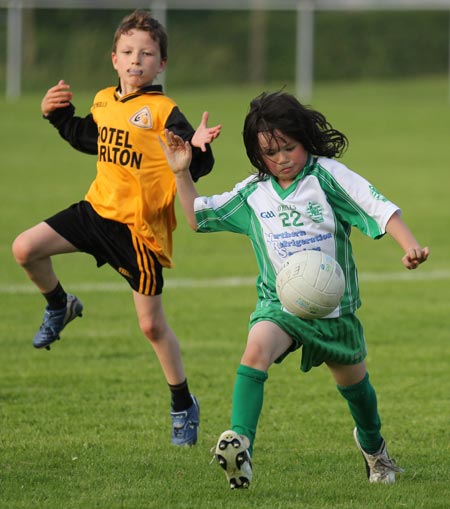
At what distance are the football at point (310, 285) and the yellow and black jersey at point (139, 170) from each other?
1.37 meters

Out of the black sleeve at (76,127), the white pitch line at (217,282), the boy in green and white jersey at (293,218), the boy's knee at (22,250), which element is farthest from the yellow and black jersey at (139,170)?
the white pitch line at (217,282)

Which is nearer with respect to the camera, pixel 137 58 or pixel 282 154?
pixel 282 154

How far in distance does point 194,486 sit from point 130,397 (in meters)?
2.02

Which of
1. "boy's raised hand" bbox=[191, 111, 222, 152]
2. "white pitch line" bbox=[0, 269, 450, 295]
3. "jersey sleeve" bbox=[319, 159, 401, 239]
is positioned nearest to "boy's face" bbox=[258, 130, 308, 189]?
"jersey sleeve" bbox=[319, 159, 401, 239]

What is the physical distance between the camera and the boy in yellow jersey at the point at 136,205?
6160 mm

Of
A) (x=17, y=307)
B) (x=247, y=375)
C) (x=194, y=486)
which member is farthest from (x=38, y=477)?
(x=17, y=307)

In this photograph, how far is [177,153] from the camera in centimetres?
529

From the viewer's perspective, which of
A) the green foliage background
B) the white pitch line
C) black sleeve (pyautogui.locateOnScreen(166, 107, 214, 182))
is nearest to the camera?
black sleeve (pyautogui.locateOnScreen(166, 107, 214, 182))

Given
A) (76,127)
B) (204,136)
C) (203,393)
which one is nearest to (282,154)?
(204,136)

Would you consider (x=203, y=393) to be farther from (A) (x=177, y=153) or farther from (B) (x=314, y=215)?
(B) (x=314, y=215)

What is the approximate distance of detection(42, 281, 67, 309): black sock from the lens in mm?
6578

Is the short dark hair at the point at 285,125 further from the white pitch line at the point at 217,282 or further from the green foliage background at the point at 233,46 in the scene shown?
the green foliage background at the point at 233,46

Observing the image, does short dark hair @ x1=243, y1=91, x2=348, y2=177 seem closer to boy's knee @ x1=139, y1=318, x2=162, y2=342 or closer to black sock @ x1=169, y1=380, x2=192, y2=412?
boy's knee @ x1=139, y1=318, x2=162, y2=342

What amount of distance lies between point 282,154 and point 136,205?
1303 mm
